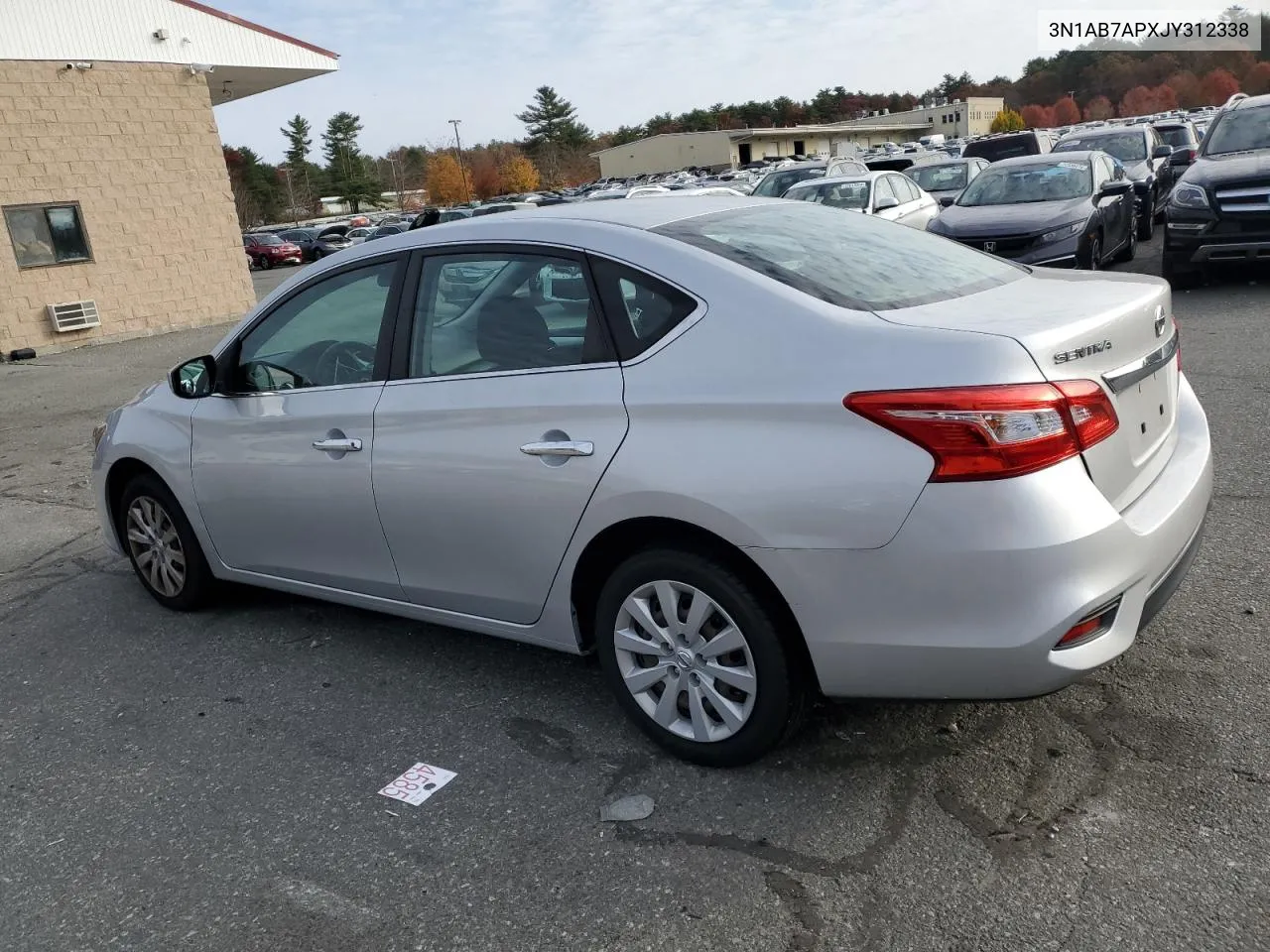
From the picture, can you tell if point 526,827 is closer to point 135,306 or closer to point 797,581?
point 797,581

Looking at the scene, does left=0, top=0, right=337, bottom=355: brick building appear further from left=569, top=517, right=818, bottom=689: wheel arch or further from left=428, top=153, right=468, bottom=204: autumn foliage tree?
left=428, top=153, right=468, bottom=204: autumn foliage tree

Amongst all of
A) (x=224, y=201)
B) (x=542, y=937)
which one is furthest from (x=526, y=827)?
(x=224, y=201)

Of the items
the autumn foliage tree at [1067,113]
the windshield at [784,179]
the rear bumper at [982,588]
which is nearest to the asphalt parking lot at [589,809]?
the rear bumper at [982,588]

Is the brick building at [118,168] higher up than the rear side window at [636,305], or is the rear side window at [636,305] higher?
the brick building at [118,168]

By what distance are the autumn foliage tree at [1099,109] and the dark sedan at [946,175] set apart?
370ft

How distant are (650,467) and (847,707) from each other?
1.14 meters

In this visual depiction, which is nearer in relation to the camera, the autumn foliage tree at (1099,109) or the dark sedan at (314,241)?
the dark sedan at (314,241)

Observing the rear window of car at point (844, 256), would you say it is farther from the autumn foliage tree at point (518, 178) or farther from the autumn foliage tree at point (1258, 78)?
the autumn foliage tree at point (1258, 78)

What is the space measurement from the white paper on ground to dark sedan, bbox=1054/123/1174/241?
1521 cm

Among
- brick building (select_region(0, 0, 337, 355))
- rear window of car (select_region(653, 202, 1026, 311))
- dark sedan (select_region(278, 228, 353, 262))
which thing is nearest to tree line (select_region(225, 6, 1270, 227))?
dark sedan (select_region(278, 228, 353, 262))

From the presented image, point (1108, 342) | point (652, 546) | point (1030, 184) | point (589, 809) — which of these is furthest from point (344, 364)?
point (1030, 184)

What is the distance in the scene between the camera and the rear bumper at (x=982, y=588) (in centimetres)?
258

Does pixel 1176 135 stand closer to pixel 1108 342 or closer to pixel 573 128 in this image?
pixel 1108 342

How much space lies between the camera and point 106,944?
2.78 meters
